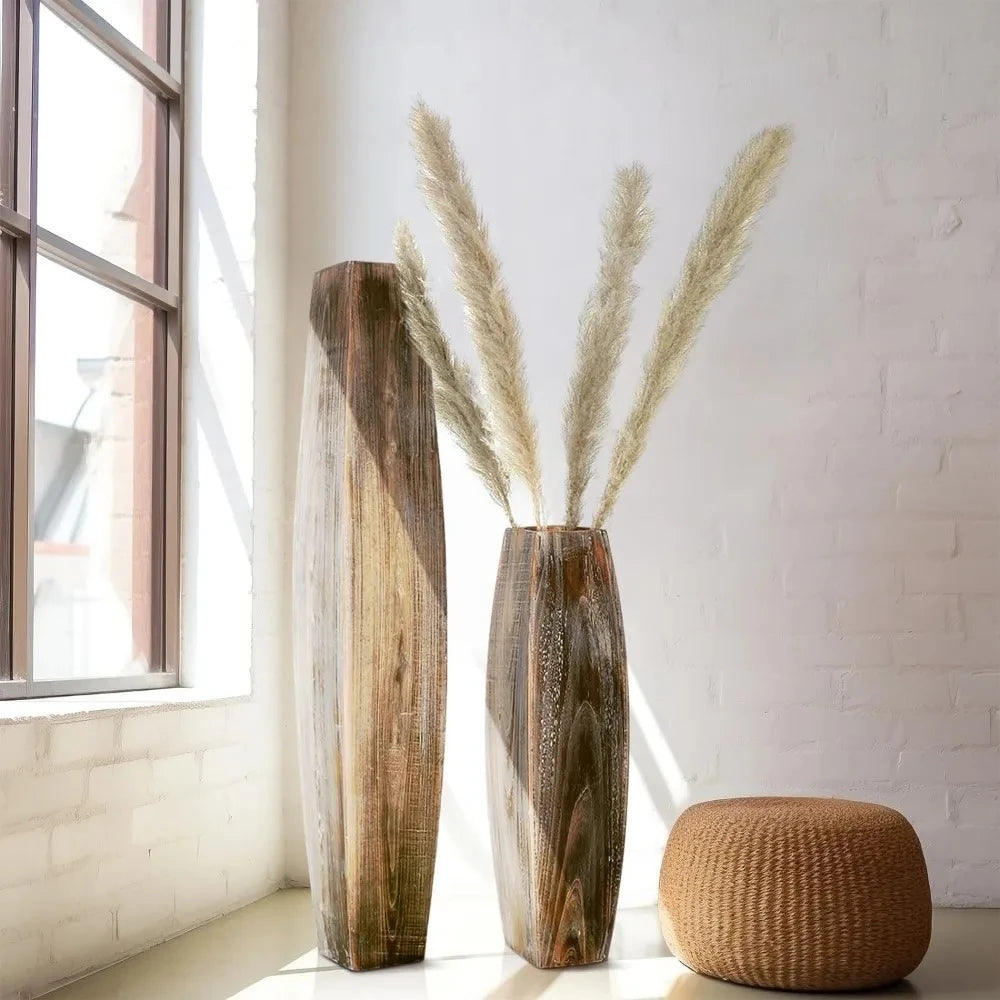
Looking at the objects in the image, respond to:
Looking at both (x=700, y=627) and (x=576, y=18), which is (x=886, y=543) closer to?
(x=700, y=627)

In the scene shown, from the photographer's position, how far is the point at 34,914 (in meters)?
2.05

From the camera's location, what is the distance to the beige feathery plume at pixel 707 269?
7.64 ft

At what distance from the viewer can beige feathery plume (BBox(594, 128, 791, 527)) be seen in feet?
7.64

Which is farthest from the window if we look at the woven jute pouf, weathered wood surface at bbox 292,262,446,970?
the woven jute pouf

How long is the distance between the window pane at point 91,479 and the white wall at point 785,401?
0.65 metres

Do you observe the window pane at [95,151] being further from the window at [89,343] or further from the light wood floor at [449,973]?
the light wood floor at [449,973]

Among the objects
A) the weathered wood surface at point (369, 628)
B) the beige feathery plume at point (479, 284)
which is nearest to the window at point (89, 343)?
the weathered wood surface at point (369, 628)

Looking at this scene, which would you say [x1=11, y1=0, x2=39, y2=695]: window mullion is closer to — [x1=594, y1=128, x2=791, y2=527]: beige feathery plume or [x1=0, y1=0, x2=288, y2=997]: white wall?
[x1=0, y1=0, x2=288, y2=997]: white wall

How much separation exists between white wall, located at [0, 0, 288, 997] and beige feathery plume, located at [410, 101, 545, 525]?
779 millimetres

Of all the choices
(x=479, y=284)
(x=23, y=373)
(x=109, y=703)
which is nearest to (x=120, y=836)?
(x=109, y=703)

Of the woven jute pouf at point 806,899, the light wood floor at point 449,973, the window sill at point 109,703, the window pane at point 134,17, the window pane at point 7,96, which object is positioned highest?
the window pane at point 134,17

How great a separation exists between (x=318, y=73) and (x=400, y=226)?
1004mm

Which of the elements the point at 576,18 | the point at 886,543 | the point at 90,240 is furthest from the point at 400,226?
the point at 886,543

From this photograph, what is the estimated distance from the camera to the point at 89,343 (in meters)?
2.60
